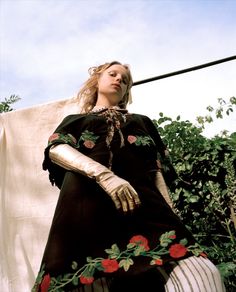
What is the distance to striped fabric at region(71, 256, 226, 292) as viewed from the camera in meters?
1.57

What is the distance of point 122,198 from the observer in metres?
1.72

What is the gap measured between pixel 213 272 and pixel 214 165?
1690 millimetres

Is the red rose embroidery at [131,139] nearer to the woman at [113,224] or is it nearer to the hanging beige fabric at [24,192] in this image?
the woman at [113,224]

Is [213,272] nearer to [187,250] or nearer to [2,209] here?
[187,250]

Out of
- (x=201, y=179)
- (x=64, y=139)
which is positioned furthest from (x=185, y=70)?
(x=64, y=139)

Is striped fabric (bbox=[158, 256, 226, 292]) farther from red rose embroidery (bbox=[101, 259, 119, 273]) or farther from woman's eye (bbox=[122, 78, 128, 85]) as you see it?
woman's eye (bbox=[122, 78, 128, 85])

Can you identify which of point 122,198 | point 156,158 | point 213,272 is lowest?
point 213,272

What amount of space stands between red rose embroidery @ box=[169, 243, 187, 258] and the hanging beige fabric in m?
1.19

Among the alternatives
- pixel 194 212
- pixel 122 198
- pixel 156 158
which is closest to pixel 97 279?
pixel 122 198

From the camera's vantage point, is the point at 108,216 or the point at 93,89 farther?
the point at 93,89

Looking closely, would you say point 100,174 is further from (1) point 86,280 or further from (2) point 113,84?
(2) point 113,84

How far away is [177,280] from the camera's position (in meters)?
1.60

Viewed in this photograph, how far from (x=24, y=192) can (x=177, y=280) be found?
1486 mm

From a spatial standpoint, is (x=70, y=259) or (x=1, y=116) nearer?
(x=70, y=259)
